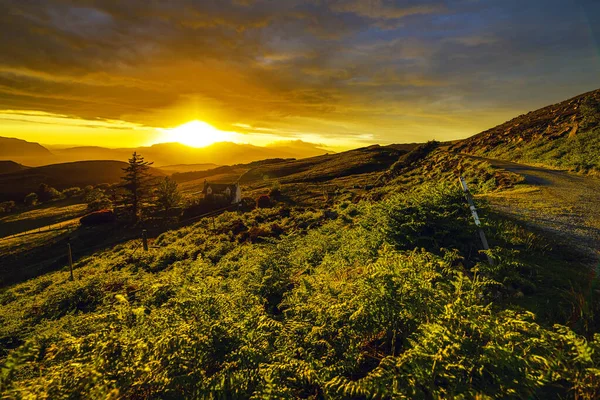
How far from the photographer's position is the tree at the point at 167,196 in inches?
1905

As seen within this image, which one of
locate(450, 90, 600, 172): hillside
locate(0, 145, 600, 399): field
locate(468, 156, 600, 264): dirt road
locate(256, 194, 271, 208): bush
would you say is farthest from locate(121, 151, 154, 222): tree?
locate(450, 90, 600, 172): hillside

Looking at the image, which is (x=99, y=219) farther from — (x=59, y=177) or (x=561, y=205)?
(x=59, y=177)

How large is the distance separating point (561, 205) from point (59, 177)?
18610 centimetres

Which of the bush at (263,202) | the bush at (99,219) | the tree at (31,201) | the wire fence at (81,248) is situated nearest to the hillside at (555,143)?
the bush at (263,202)

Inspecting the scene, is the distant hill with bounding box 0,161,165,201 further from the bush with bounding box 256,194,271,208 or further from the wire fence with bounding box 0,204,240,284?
the bush with bounding box 256,194,271,208

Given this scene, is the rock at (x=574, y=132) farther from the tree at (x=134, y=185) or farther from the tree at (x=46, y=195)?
the tree at (x=46, y=195)

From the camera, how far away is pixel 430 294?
489 cm

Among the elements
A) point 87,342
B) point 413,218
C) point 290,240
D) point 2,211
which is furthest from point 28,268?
point 2,211

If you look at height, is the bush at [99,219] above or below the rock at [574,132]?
below

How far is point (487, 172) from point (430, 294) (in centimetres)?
1983

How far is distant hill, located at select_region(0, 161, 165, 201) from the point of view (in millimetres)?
111363

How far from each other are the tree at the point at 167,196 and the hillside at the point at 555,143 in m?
46.0

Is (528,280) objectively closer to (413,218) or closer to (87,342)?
(413,218)

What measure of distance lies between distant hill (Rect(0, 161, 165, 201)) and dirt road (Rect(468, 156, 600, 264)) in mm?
138976
